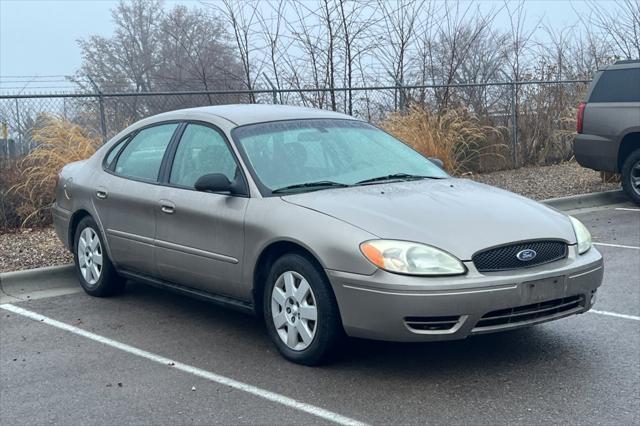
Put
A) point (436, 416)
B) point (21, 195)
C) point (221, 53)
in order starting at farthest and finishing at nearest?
point (221, 53) < point (21, 195) < point (436, 416)

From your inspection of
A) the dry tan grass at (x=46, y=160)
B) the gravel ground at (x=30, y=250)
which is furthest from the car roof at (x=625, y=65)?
the gravel ground at (x=30, y=250)

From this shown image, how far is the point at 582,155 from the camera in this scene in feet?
39.1

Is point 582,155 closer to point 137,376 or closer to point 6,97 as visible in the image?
point 6,97

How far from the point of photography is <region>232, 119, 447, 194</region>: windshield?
5512mm

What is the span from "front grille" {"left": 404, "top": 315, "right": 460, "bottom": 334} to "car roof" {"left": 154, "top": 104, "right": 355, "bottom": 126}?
208 centimetres

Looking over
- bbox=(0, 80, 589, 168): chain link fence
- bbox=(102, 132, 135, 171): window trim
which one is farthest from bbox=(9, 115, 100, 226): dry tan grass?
bbox=(102, 132, 135, 171): window trim

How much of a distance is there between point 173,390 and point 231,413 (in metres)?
0.54

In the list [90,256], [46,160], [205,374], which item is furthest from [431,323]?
[46,160]

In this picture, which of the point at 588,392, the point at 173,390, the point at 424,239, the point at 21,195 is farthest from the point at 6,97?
the point at 588,392

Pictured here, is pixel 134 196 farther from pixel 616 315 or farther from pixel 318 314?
pixel 616 315

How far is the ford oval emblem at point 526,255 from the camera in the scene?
470 centimetres

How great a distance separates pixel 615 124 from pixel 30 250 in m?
7.87

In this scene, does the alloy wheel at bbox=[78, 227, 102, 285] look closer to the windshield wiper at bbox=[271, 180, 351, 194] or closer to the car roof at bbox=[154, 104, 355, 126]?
the car roof at bbox=[154, 104, 355, 126]

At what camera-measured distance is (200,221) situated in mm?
5641
